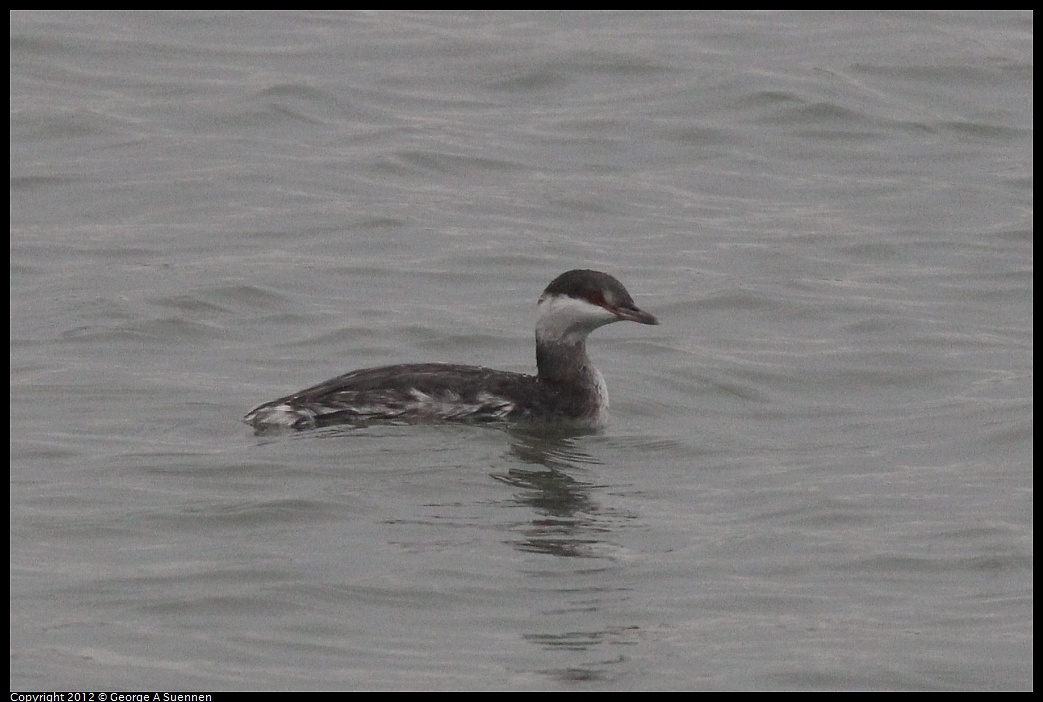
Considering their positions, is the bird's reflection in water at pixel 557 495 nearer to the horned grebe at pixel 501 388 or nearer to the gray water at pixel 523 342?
the gray water at pixel 523 342

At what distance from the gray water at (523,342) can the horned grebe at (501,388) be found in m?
0.18

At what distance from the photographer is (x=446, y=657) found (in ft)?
32.6

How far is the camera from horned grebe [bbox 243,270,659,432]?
13938mm

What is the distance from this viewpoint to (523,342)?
1700 cm

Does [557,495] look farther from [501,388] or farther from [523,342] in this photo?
[523,342]

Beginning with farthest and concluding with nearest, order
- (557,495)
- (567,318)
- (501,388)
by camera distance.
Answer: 1. (567,318)
2. (501,388)
3. (557,495)

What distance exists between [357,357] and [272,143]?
6.91m

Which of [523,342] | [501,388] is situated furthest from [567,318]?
[523,342]

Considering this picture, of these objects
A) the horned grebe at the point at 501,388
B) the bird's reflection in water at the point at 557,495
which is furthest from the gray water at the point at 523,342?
the horned grebe at the point at 501,388

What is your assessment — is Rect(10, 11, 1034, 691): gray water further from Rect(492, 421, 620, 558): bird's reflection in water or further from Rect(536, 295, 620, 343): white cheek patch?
Rect(536, 295, 620, 343): white cheek patch

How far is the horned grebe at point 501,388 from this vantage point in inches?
549

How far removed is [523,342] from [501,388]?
8.63ft
